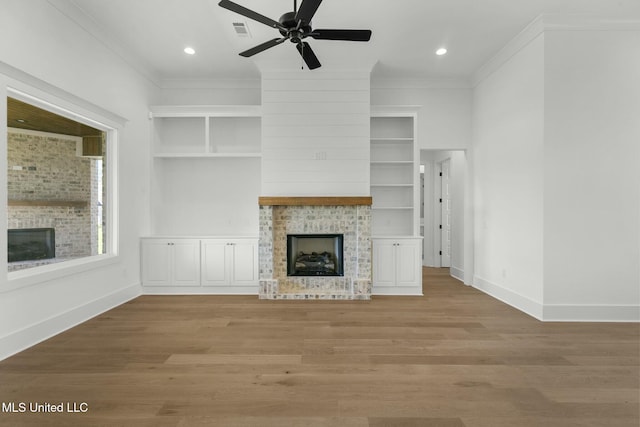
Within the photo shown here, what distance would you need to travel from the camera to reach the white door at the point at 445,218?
6893mm

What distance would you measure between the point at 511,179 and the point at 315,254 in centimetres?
292

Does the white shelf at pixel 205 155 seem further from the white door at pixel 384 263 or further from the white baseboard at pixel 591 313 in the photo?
the white baseboard at pixel 591 313

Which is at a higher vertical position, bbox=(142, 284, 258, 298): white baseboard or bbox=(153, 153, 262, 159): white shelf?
bbox=(153, 153, 262, 159): white shelf

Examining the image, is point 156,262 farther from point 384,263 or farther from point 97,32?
point 384,263

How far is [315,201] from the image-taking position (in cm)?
459

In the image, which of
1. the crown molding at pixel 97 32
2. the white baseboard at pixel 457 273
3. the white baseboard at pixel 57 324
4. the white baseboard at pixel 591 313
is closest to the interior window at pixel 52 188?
the white baseboard at pixel 57 324

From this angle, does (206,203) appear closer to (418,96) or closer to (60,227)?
(60,227)

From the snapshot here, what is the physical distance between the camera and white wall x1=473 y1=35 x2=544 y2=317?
375 cm

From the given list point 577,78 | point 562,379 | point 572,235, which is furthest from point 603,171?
point 562,379

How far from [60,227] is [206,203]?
2117mm

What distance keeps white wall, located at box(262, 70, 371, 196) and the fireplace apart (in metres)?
2.50

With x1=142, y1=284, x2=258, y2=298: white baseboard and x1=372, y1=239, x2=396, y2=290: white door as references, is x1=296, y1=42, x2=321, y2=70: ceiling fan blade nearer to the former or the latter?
x1=372, y1=239, x2=396, y2=290: white door

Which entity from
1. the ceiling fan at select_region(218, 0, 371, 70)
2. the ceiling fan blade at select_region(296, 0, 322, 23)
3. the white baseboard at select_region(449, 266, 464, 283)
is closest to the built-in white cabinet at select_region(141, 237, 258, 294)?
the ceiling fan at select_region(218, 0, 371, 70)

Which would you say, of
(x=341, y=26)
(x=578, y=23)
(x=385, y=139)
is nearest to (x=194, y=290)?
(x=385, y=139)
